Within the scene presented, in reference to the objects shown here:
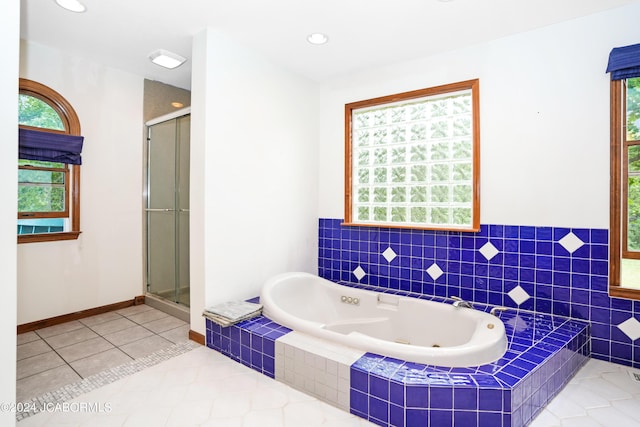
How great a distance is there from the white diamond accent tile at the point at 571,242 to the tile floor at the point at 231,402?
29.1 inches

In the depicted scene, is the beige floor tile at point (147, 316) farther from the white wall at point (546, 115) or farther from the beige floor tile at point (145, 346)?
the white wall at point (546, 115)

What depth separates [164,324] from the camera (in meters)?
2.81

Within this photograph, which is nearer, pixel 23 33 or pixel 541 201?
pixel 541 201

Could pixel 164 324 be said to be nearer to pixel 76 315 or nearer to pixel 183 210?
pixel 76 315

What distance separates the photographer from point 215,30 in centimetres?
240

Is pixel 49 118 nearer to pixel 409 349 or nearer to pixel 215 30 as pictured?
A: pixel 215 30

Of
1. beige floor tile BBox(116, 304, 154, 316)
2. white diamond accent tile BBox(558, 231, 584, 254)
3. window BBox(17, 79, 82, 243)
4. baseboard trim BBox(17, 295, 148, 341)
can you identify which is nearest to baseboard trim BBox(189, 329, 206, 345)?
beige floor tile BBox(116, 304, 154, 316)

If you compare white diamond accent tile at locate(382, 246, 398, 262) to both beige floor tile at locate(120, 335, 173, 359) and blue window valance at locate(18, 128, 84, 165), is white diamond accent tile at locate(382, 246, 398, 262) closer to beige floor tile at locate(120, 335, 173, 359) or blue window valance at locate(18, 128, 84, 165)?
beige floor tile at locate(120, 335, 173, 359)

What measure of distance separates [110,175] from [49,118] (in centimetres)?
64

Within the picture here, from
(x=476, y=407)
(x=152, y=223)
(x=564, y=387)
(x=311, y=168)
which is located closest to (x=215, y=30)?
(x=311, y=168)

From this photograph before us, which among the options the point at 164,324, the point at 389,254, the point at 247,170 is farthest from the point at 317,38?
the point at 164,324

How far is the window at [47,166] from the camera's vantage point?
2.61 m

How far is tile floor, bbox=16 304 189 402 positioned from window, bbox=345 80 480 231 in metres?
1.93

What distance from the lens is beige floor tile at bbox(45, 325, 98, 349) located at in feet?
7.93
